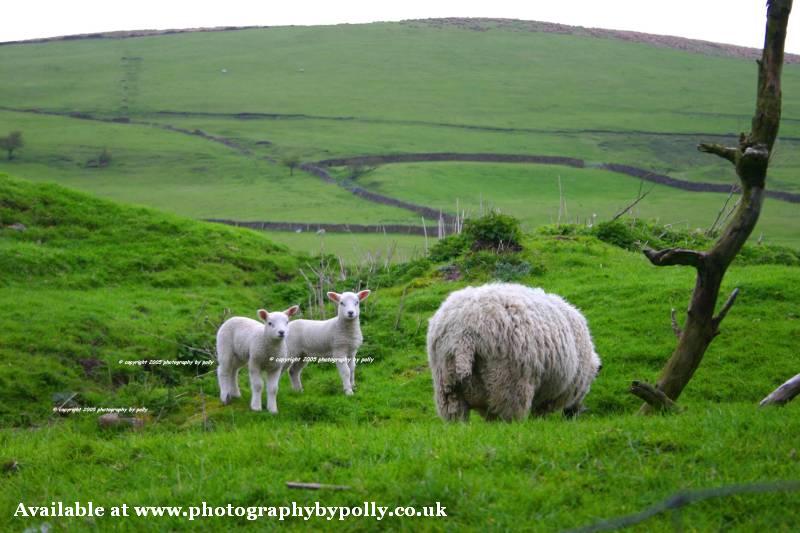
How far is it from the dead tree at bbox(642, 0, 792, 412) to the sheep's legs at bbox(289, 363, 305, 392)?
20.5 ft

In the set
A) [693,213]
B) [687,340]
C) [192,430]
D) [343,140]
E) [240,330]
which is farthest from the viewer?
[343,140]

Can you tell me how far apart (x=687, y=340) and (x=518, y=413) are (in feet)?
6.32

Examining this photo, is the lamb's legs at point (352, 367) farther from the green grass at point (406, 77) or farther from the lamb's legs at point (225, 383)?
the green grass at point (406, 77)

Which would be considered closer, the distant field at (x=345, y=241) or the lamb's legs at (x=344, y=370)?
the lamb's legs at (x=344, y=370)

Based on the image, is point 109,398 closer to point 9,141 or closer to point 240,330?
point 240,330

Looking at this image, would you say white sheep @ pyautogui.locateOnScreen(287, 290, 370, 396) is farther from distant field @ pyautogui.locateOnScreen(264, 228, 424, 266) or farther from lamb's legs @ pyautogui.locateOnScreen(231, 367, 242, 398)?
distant field @ pyautogui.locateOnScreen(264, 228, 424, 266)

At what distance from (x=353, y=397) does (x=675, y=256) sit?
5.92m

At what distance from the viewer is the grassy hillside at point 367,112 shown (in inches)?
3088

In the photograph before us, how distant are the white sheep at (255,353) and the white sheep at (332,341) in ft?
2.98

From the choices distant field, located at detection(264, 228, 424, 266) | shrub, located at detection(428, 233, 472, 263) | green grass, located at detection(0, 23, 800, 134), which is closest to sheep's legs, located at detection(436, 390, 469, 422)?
shrub, located at detection(428, 233, 472, 263)

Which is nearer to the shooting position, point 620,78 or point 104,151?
point 104,151

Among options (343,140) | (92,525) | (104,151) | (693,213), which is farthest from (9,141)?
(92,525)

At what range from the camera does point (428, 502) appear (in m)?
6.64

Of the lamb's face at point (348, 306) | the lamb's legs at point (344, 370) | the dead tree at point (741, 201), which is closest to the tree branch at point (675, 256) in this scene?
the dead tree at point (741, 201)
